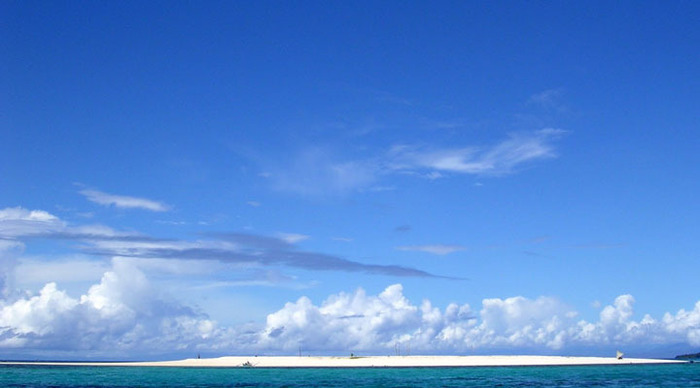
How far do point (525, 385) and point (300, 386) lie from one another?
4006 centimetres

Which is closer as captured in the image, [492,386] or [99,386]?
[492,386]

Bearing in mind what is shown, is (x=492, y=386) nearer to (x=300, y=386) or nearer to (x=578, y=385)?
(x=578, y=385)

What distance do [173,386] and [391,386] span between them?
4018 centimetres

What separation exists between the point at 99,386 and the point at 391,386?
5447cm

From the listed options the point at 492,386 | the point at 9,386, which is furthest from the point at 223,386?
the point at 492,386

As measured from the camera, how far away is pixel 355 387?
105 metres

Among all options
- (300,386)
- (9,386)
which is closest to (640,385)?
(300,386)

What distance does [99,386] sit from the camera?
366 feet

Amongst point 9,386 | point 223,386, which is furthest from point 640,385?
point 9,386

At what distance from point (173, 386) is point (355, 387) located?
33911 millimetres

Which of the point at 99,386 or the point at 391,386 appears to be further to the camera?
the point at 99,386

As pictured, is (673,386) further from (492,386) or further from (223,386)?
(223,386)

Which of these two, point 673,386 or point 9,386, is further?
point 9,386

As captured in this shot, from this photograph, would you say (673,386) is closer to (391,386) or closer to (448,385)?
(448,385)
